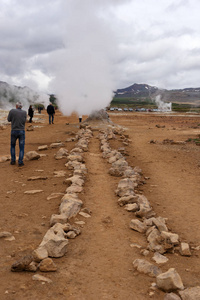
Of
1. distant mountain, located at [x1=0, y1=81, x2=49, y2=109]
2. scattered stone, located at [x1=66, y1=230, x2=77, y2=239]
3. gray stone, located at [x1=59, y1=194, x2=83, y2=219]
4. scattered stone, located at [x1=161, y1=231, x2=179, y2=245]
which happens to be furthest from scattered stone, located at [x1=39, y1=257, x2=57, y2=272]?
distant mountain, located at [x1=0, y1=81, x2=49, y2=109]

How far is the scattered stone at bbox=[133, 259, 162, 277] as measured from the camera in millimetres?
3498

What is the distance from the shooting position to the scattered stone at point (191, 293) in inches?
116

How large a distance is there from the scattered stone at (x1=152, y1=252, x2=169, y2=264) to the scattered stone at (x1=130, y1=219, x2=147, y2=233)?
2.68ft

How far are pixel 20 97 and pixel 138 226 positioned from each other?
245 feet

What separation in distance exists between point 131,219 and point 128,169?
333cm

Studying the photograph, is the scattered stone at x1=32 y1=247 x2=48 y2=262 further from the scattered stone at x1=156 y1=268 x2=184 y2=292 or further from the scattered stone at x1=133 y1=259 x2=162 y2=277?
the scattered stone at x1=156 y1=268 x2=184 y2=292

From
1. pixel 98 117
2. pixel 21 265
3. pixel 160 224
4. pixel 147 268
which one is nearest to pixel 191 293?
pixel 147 268

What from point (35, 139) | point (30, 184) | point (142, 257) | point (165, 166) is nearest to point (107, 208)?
point (142, 257)

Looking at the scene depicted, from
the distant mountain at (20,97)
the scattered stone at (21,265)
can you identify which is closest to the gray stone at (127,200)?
the scattered stone at (21,265)

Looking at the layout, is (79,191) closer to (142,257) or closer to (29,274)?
(142,257)

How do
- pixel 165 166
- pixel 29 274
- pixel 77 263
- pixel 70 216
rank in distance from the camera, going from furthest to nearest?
pixel 165 166 → pixel 70 216 → pixel 77 263 → pixel 29 274

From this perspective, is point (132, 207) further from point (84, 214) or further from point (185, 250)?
point (185, 250)

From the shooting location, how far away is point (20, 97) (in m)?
74.9

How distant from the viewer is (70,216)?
5125 mm
